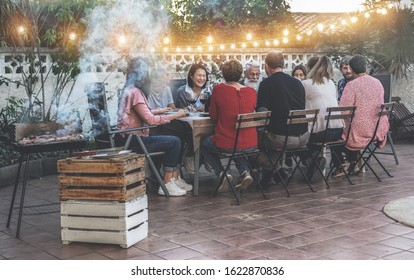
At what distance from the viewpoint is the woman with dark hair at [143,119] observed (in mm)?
5785

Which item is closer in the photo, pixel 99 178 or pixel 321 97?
pixel 99 178

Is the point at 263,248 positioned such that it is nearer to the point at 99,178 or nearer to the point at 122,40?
the point at 99,178

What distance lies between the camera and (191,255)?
4.02 metres

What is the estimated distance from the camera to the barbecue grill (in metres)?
4.61

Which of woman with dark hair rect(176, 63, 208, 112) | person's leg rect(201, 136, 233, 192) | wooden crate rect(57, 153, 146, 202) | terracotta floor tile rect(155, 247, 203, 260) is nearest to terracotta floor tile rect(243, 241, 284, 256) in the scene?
terracotta floor tile rect(155, 247, 203, 260)

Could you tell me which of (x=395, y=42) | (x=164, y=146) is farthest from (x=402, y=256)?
(x=395, y=42)

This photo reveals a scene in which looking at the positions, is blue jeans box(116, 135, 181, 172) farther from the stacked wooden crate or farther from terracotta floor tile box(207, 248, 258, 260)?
terracotta floor tile box(207, 248, 258, 260)

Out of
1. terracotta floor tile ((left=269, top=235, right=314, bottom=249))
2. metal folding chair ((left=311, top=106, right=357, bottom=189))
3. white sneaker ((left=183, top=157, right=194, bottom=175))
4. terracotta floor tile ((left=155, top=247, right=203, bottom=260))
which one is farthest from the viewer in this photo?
white sneaker ((left=183, top=157, right=194, bottom=175))

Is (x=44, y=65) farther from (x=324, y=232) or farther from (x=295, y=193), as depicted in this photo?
(x=324, y=232)

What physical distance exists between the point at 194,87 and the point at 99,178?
2.99 m

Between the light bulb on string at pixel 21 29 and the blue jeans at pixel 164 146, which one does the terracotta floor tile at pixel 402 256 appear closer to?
the blue jeans at pixel 164 146

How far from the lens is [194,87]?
6969mm

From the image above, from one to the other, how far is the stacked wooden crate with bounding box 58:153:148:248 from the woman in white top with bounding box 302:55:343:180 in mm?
2676
